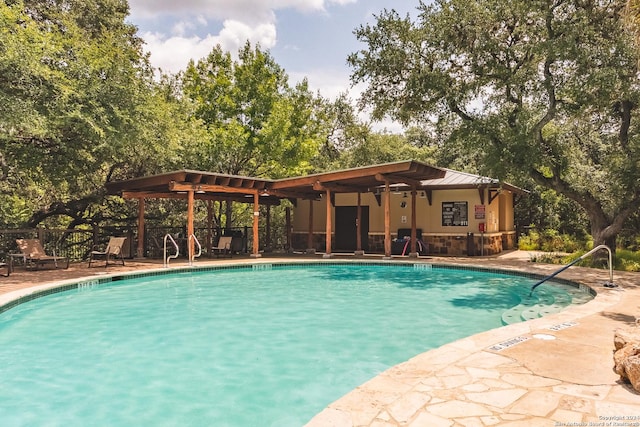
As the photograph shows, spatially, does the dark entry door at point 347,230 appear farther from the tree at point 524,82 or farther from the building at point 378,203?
the tree at point 524,82

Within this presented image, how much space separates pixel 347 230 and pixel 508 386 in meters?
15.3

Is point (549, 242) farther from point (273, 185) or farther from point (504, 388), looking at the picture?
point (504, 388)

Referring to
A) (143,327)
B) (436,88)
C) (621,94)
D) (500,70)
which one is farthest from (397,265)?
(143,327)

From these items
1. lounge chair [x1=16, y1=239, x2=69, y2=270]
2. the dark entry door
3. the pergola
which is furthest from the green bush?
lounge chair [x1=16, y1=239, x2=69, y2=270]

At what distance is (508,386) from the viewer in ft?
9.95

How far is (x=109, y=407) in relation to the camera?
3.75 metres

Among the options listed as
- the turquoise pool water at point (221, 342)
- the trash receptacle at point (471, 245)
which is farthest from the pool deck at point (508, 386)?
the trash receptacle at point (471, 245)

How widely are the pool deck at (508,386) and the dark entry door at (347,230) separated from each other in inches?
516

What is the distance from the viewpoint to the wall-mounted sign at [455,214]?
51.7 ft

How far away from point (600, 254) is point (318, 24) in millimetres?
12538

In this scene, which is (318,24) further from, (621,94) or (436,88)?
(621,94)

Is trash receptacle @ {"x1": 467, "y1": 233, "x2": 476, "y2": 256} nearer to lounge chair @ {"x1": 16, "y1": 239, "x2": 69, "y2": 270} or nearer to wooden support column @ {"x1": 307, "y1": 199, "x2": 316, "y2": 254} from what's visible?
wooden support column @ {"x1": 307, "y1": 199, "x2": 316, "y2": 254}

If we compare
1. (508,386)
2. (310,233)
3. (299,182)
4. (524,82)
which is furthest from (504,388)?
(310,233)

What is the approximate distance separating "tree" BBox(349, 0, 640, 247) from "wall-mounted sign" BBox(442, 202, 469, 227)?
3.32m
